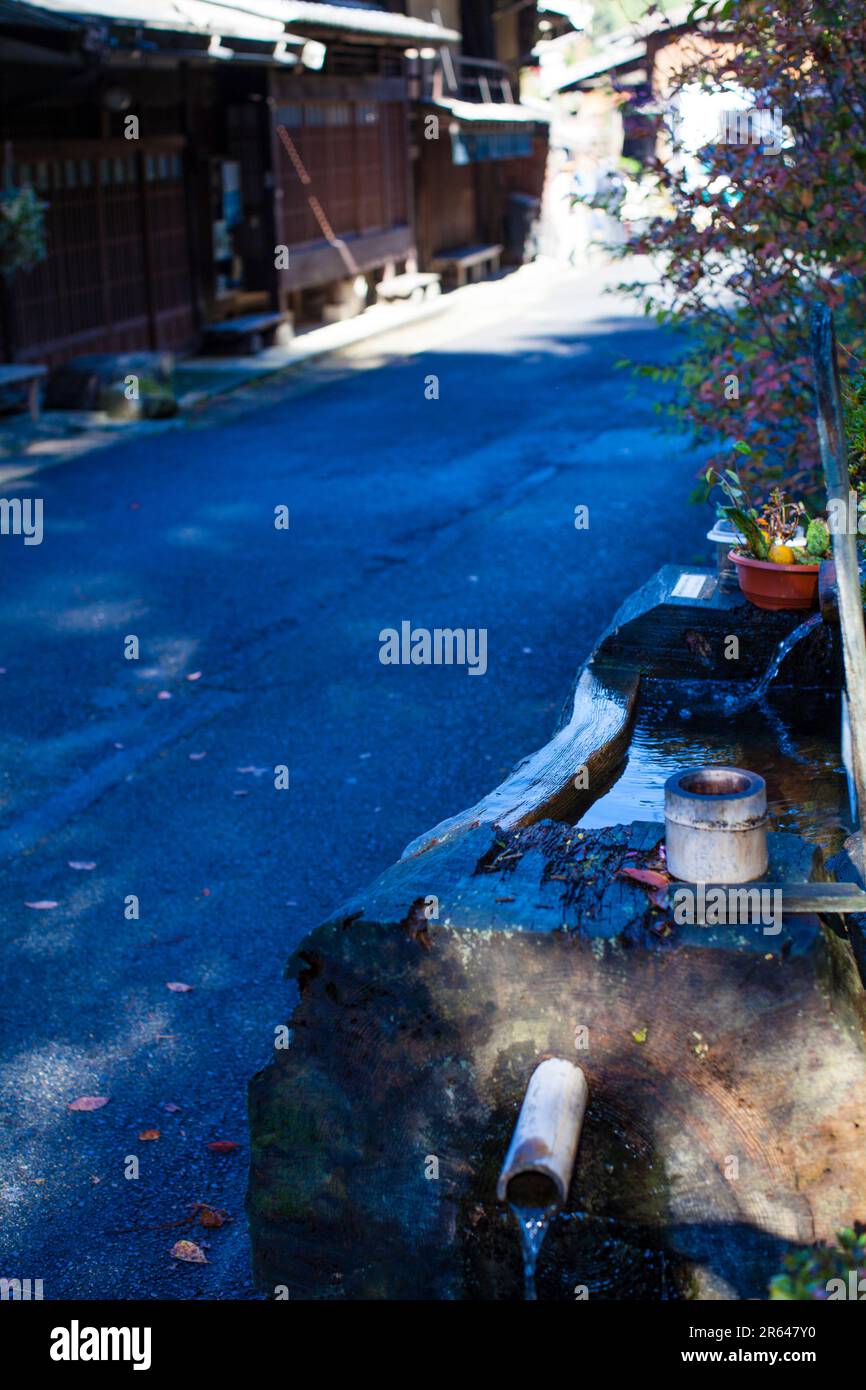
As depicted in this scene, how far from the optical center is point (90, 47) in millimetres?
14781

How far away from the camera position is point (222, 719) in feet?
26.1

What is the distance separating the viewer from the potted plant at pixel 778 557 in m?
5.68

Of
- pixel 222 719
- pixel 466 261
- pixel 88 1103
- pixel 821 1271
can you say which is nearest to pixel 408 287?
pixel 466 261

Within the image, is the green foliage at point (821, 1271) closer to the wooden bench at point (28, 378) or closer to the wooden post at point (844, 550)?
the wooden post at point (844, 550)

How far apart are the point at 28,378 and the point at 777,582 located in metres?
11.4

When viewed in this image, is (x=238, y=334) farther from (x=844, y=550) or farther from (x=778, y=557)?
(x=844, y=550)

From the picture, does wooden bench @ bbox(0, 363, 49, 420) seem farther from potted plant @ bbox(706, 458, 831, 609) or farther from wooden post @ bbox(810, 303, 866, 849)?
wooden post @ bbox(810, 303, 866, 849)

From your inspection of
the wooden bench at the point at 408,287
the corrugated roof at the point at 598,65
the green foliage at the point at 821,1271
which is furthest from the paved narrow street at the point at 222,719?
the corrugated roof at the point at 598,65

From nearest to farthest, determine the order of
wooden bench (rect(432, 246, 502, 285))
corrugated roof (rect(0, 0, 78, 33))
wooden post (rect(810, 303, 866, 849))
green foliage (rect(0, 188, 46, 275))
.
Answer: wooden post (rect(810, 303, 866, 849)) < corrugated roof (rect(0, 0, 78, 33)) < green foliage (rect(0, 188, 46, 275)) < wooden bench (rect(432, 246, 502, 285))

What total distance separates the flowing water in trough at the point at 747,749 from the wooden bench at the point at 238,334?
52.4 feet

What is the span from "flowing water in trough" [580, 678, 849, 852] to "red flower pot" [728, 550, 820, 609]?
10.1 inches

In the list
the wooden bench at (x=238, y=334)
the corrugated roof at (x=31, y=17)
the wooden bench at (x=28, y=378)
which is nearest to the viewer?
the corrugated roof at (x=31, y=17)

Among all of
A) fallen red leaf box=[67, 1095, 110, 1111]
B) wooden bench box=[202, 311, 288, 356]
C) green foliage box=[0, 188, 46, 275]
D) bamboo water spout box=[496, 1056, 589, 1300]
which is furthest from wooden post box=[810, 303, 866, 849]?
wooden bench box=[202, 311, 288, 356]

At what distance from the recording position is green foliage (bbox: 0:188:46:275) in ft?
48.0
